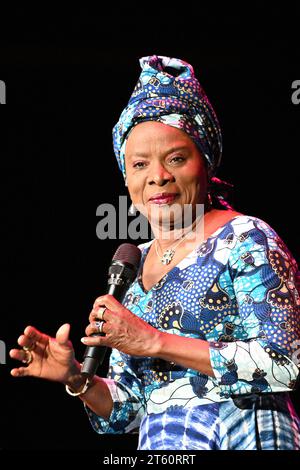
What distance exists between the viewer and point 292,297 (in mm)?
2113

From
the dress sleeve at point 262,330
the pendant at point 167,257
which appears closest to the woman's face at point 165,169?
the pendant at point 167,257

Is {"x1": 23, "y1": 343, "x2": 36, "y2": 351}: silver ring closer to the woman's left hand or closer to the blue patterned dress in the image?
the woman's left hand

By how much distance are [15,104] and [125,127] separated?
118cm

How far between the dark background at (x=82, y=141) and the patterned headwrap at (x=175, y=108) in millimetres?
763

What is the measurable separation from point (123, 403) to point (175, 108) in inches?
36.3

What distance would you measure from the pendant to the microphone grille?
0.19 m

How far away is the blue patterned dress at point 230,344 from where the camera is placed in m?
2.05

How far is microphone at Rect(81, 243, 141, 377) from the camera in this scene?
2.09 metres

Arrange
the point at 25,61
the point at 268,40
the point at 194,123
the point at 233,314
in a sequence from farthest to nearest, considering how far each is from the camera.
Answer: the point at 25,61
the point at 268,40
the point at 194,123
the point at 233,314

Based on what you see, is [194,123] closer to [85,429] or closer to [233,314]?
[233,314]

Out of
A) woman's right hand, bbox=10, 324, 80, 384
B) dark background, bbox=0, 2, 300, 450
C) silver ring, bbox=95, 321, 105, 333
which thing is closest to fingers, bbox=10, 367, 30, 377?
woman's right hand, bbox=10, 324, 80, 384

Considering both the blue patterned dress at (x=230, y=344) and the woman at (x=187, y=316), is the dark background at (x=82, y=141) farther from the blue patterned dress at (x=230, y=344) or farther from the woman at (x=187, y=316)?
the blue patterned dress at (x=230, y=344)

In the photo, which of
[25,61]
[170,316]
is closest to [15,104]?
[25,61]

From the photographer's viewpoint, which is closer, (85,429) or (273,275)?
(273,275)
